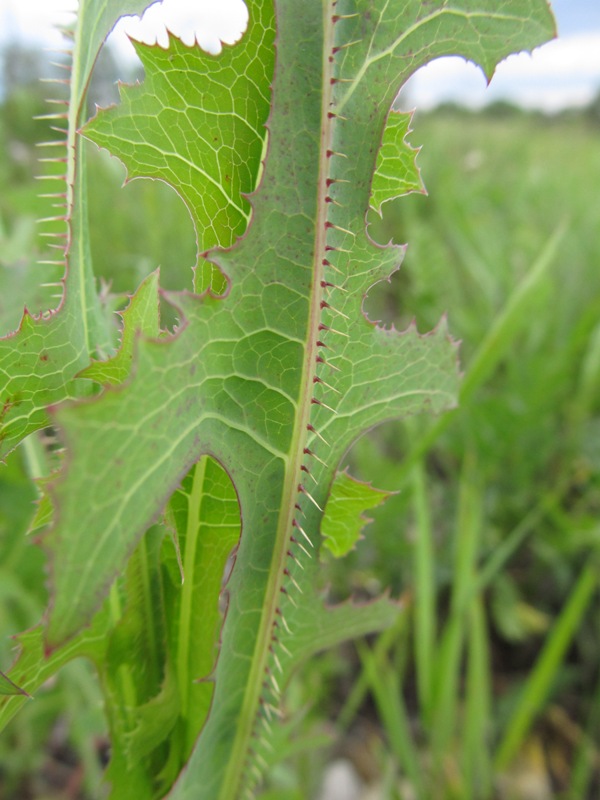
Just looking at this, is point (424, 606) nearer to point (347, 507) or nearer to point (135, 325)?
point (347, 507)

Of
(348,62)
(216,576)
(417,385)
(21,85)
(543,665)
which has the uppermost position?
(21,85)

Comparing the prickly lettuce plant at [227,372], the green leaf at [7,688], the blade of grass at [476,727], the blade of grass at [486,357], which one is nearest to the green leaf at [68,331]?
the prickly lettuce plant at [227,372]

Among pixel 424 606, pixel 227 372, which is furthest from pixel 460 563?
pixel 227 372

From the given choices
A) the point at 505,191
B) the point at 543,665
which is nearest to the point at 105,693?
the point at 543,665

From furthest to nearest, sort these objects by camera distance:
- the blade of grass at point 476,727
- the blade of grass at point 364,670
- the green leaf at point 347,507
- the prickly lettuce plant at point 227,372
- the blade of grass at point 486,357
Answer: the blade of grass at point 364,670 → the blade of grass at point 476,727 → the blade of grass at point 486,357 → the green leaf at point 347,507 → the prickly lettuce plant at point 227,372

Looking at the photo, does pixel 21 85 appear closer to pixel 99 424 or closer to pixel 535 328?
pixel 535 328

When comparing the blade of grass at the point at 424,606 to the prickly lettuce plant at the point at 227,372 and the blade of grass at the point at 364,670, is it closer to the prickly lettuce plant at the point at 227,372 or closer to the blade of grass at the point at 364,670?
the blade of grass at the point at 364,670
